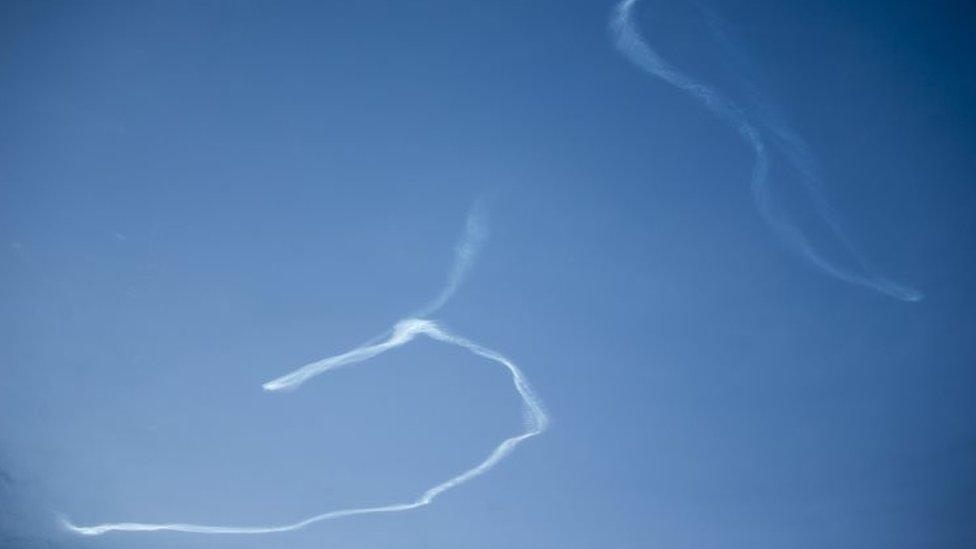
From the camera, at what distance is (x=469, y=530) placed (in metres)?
7.23

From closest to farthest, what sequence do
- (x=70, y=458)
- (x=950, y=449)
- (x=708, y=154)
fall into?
(x=708, y=154)
(x=950, y=449)
(x=70, y=458)

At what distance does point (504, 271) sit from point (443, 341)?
3.73 feet

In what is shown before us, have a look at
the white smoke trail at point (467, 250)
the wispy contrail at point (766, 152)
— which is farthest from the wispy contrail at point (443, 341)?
the wispy contrail at point (766, 152)

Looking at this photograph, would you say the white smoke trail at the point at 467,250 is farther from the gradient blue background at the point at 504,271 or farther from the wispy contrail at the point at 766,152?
the wispy contrail at the point at 766,152

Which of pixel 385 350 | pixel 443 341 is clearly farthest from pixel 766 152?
pixel 385 350

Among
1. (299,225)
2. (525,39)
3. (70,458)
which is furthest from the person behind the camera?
(70,458)

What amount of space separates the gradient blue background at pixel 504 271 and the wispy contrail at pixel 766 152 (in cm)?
11

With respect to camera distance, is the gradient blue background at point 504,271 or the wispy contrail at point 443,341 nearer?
the gradient blue background at point 504,271

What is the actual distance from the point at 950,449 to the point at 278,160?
9417mm

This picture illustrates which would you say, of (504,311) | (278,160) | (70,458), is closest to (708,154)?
(504,311)

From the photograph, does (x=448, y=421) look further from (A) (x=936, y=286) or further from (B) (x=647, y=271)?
(A) (x=936, y=286)

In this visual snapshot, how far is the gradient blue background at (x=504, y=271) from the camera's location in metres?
3.77

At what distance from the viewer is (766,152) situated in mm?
4008

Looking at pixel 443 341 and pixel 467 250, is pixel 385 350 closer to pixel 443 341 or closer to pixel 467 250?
pixel 443 341
